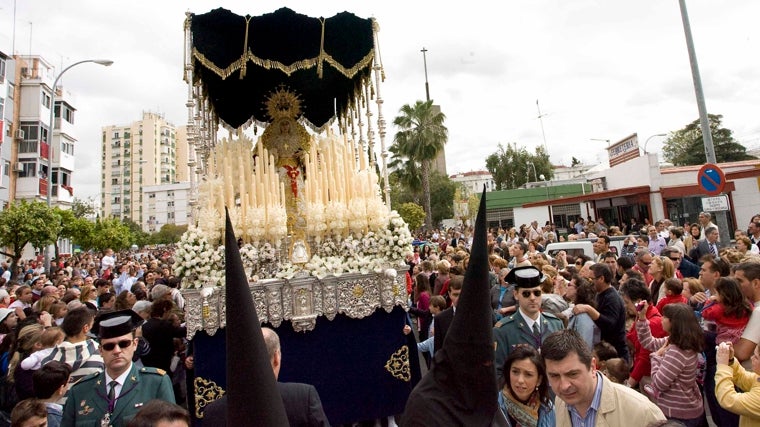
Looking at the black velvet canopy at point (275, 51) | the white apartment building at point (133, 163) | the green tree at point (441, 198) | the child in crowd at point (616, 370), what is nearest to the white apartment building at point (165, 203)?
the white apartment building at point (133, 163)

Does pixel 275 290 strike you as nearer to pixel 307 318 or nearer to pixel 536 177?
pixel 307 318

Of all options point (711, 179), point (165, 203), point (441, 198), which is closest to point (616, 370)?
point (711, 179)

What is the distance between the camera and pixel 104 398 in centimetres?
312

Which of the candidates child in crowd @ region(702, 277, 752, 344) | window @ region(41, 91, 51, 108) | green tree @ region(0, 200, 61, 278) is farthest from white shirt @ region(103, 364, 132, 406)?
window @ region(41, 91, 51, 108)

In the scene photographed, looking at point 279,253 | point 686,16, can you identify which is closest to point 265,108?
point 279,253

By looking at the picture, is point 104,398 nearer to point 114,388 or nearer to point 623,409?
point 114,388

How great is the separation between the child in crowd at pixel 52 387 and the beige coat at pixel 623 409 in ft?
12.6

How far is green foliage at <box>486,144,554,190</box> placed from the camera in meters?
60.5

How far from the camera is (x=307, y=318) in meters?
5.52

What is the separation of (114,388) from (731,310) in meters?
4.98

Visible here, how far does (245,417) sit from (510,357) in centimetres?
194

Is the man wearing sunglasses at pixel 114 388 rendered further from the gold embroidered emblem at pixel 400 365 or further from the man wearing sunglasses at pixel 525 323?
the gold embroidered emblem at pixel 400 365

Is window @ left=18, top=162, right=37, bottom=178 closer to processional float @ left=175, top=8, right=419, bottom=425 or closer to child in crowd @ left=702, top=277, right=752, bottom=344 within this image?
processional float @ left=175, top=8, right=419, bottom=425

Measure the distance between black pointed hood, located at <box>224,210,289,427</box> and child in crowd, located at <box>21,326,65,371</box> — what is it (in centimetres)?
347
